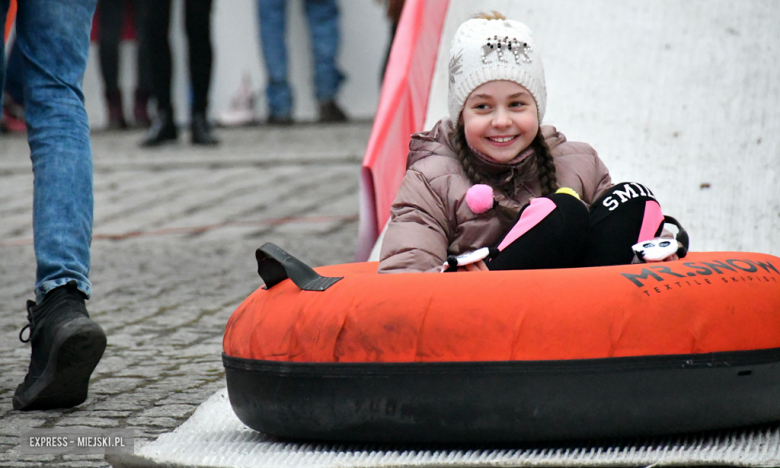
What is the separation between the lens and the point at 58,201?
2.48 meters

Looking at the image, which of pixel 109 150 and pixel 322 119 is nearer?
Result: pixel 109 150

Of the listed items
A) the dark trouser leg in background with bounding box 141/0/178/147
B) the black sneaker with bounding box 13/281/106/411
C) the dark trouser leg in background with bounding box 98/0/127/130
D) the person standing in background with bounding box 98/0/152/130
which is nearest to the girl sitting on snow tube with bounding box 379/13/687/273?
the black sneaker with bounding box 13/281/106/411

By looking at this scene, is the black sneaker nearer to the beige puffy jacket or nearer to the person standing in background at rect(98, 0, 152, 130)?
the beige puffy jacket

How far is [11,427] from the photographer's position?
7.32 ft

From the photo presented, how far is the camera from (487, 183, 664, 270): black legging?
216cm

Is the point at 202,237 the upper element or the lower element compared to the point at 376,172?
lower

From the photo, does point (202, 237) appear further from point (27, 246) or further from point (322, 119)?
point (322, 119)

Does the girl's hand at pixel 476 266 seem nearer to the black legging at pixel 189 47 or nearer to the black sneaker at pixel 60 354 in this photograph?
the black sneaker at pixel 60 354

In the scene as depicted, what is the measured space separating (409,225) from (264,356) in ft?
1.70

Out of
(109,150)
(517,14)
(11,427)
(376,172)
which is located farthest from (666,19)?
(109,150)

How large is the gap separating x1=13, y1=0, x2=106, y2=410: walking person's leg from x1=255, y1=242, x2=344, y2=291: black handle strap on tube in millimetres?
437

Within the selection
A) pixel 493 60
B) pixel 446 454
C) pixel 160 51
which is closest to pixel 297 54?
pixel 160 51

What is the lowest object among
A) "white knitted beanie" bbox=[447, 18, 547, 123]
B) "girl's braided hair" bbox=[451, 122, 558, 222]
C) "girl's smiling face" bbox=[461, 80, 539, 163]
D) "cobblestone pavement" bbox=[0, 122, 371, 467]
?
"cobblestone pavement" bbox=[0, 122, 371, 467]

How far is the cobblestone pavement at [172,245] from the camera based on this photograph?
8.10 ft
